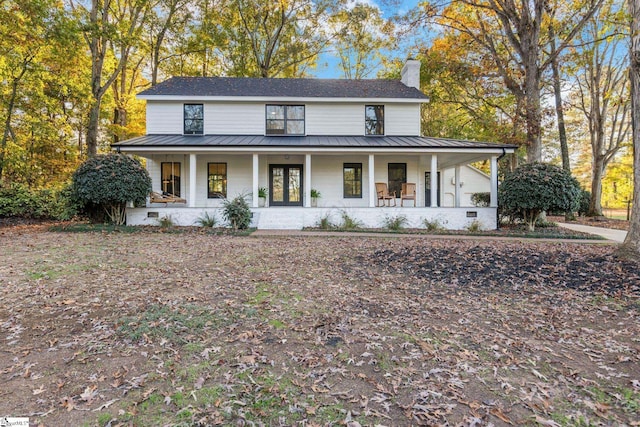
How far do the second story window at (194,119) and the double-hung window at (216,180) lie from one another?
1.76 m

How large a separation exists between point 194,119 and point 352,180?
25.2ft

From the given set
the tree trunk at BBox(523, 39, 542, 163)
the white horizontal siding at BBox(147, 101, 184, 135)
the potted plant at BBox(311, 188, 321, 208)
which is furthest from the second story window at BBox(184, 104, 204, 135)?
the tree trunk at BBox(523, 39, 542, 163)

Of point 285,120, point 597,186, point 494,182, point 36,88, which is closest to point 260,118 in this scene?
point 285,120

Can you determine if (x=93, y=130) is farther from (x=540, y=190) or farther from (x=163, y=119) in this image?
(x=540, y=190)

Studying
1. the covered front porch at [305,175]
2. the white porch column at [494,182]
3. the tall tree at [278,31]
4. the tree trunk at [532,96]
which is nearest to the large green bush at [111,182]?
the covered front porch at [305,175]

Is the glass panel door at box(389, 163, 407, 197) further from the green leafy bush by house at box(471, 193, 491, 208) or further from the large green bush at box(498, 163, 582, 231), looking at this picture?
the large green bush at box(498, 163, 582, 231)

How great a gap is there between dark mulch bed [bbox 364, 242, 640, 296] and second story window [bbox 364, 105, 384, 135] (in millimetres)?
8956

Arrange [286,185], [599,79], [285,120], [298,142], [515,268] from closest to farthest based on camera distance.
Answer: [515,268] < [298,142] < [286,185] < [285,120] < [599,79]

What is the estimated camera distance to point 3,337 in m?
3.15

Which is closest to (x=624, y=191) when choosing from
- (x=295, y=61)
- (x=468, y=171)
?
(x=468, y=171)

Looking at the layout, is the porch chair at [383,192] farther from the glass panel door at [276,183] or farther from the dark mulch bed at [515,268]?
the dark mulch bed at [515,268]

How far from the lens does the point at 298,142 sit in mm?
13312

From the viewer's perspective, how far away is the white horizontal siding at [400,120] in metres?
15.1

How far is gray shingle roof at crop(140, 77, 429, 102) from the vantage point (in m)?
15.0
